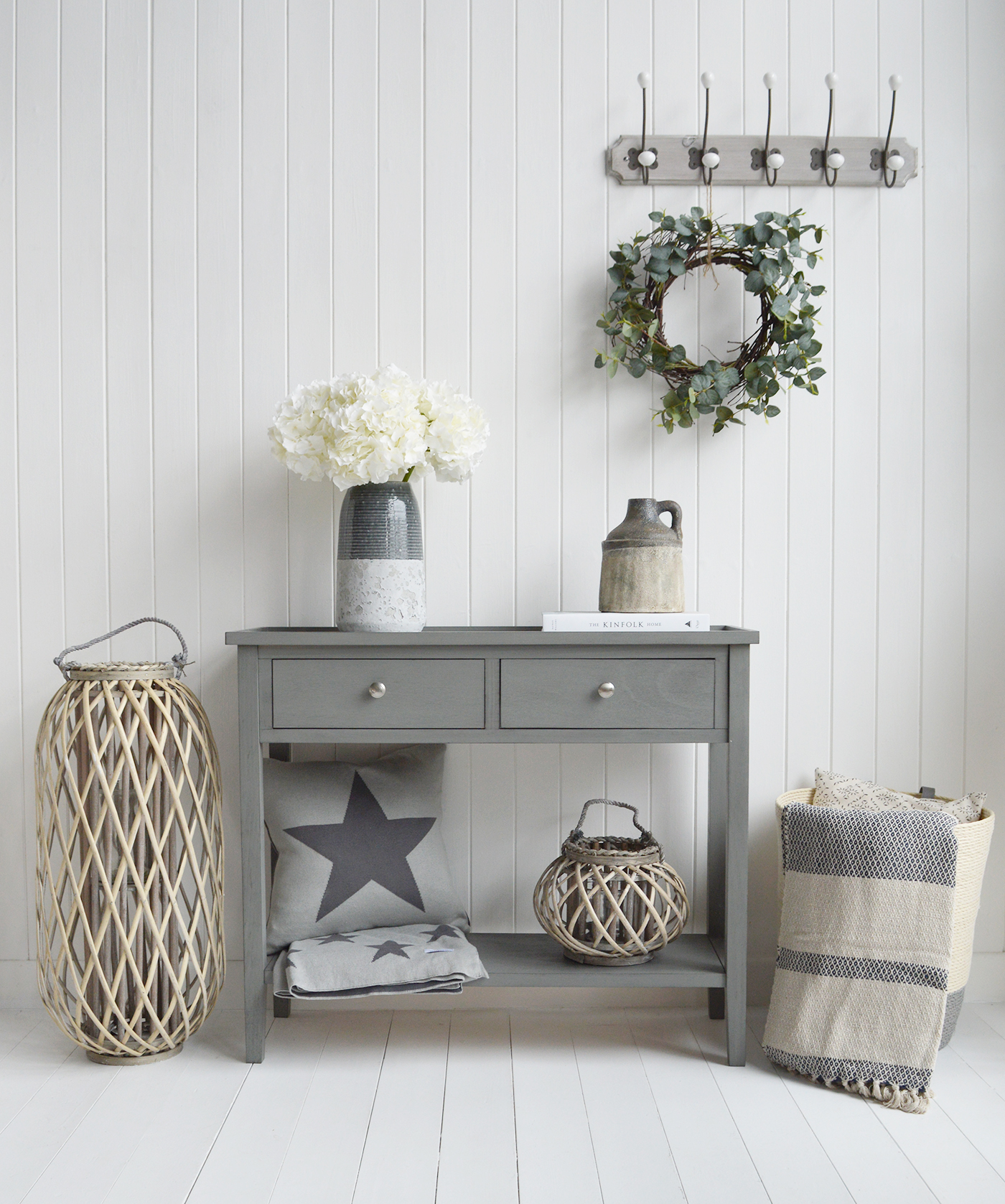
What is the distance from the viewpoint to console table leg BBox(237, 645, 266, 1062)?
1.78 m

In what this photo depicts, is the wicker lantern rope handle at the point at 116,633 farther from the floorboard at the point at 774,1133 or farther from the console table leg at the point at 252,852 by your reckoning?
the floorboard at the point at 774,1133

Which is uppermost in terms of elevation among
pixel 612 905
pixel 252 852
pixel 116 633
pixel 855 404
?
pixel 855 404

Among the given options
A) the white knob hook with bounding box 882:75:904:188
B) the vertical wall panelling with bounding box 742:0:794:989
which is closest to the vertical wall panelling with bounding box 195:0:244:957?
the vertical wall panelling with bounding box 742:0:794:989

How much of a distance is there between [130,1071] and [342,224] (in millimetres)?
1732

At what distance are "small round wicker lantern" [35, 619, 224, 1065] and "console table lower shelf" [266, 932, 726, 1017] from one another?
20cm

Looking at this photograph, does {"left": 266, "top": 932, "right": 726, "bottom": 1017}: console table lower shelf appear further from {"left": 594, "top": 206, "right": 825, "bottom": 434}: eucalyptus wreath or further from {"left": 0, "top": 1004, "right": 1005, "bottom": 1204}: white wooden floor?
{"left": 594, "top": 206, "right": 825, "bottom": 434}: eucalyptus wreath

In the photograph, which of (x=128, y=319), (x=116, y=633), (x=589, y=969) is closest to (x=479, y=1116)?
(x=589, y=969)

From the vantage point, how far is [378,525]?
→ 1.87m

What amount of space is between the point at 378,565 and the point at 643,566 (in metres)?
0.51

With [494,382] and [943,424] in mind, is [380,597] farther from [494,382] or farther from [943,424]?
[943,424]

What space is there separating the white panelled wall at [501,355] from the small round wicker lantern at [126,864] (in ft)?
0.85

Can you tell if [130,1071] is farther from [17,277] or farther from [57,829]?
[17,277]

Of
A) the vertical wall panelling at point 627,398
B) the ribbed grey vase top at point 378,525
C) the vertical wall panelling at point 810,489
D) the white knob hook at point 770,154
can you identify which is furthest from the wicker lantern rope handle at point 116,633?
the white knob hook at point 770,154

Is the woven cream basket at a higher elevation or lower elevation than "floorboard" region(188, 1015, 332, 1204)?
higher
